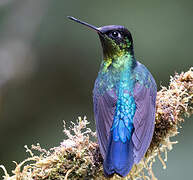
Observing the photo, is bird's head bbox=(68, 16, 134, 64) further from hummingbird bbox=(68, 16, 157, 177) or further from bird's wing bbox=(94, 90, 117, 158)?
bird's wing bbox=(94, 90, 117, 158)

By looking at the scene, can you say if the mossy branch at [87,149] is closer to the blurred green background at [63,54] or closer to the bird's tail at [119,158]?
the bird's tail at [119,158]

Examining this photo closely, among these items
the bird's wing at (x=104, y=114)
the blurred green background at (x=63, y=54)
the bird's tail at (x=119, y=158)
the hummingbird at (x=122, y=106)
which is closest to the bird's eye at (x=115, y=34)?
the hummingbird at (x=122, y=106)

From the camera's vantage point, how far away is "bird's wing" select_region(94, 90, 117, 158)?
3178 millimetres

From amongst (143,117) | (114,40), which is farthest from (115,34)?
(143,117)

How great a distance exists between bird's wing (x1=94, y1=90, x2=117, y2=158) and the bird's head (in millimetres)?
578

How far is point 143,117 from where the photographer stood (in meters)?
Result: 3.38

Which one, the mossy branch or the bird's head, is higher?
the bird's head

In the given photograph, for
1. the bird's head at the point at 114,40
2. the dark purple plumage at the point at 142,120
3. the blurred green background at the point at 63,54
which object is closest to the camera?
the dark purple plumage at the point at 142,120

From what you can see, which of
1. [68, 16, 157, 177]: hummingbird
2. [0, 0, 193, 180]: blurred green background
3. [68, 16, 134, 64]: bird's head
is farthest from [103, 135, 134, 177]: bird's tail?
[0, 0, 193, 180]: blurred green background

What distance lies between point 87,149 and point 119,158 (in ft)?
0.81

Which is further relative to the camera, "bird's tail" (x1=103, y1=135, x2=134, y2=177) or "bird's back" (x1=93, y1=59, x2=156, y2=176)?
"bird's back" (x1=93, y1=59, x2=156, y2=176)

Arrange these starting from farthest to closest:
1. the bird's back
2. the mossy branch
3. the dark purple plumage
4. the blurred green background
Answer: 1. the blurred green background
2. the dark purple plumage
3. the bird's back
4. the mossy branch

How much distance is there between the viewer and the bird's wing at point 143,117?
3.12 meters

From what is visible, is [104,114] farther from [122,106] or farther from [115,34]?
[115,34]
